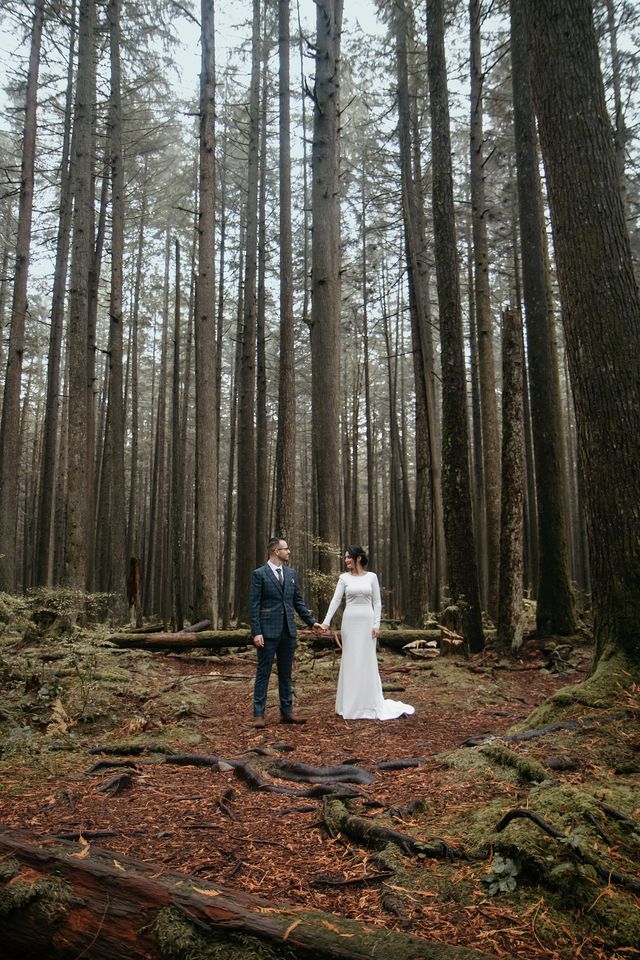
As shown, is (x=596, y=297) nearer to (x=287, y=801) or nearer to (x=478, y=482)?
(x=287, y=801)

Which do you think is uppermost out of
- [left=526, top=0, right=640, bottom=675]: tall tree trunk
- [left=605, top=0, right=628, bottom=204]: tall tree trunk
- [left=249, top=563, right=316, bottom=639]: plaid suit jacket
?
[left=605, top=0, right=628, bottom=204]: tall tree trunk

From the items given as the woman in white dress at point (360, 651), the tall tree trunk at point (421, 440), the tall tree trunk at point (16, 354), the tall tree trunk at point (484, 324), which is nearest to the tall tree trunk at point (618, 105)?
the tall tree trunk at point (484, 324)

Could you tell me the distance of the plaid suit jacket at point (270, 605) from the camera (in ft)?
24.6

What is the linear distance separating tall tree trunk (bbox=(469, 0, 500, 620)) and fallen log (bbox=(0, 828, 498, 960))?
12169mm

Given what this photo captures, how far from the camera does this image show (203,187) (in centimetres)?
1433

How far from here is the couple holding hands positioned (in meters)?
7.41

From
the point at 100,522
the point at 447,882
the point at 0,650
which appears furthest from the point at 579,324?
the point at 100,522

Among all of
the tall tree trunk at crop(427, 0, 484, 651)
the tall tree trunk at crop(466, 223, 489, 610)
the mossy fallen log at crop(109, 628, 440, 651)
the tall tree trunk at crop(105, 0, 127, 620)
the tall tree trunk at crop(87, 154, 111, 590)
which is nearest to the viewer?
the tall tree trunk at crop(427, 0, 484, 651)

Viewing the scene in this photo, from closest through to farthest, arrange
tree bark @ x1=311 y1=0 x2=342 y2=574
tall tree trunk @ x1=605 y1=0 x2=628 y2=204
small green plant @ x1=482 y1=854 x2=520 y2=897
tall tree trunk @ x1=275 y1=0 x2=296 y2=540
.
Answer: small green plant @ x1=482 y1=854 x2=520 y2=897, tree bark @ x1=311 y1=0 x2=342 y2=574, tall tree trunk @ x1=275 y1=0 x2=296 y2=540, tall tree trunk @ x1=605 y1=0 x2=628 y2=204

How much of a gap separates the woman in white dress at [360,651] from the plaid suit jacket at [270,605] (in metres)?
0.49

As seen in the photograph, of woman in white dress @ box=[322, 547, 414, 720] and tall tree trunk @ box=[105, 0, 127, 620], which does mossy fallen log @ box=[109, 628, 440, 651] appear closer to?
woman in white dress @ box=[322, 547, 414, 720]

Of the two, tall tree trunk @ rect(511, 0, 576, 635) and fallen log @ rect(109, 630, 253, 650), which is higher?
tall tree trunk @ rect(511, 0, 576, 635)

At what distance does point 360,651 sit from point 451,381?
5.39 meters

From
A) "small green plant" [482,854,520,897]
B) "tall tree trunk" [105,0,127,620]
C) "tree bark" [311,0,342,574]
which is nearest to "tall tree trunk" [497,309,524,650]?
"tree bark" [311,0,342,574]
